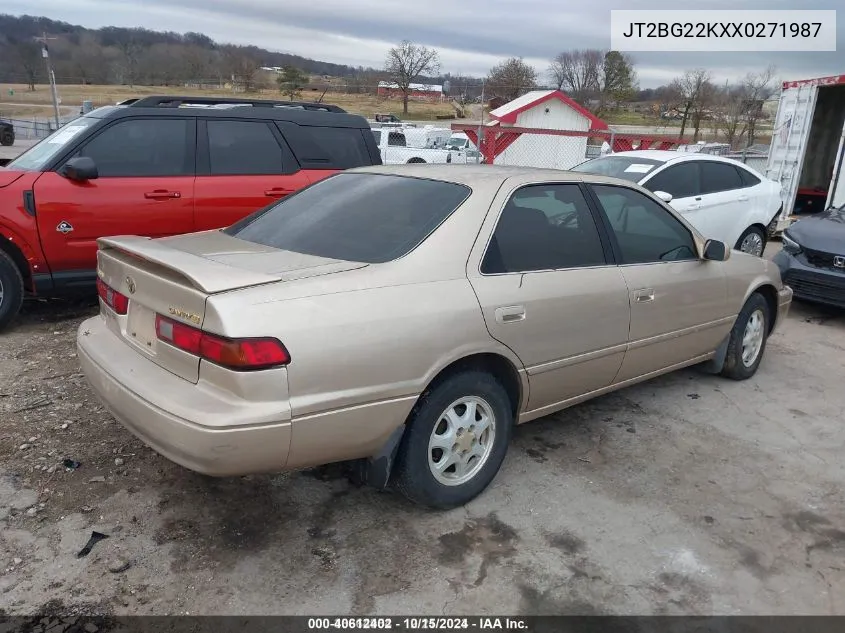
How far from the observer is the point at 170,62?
5506 centimetres

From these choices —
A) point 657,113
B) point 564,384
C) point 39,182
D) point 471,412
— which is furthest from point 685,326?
point 657,113

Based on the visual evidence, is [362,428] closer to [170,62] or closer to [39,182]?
[39,182]

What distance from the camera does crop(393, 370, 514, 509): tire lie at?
2793mm

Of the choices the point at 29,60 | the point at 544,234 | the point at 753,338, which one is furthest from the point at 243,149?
the point at 29,60

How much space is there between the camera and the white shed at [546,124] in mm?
26625

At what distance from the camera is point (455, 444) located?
298 cm

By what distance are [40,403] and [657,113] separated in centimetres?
4260

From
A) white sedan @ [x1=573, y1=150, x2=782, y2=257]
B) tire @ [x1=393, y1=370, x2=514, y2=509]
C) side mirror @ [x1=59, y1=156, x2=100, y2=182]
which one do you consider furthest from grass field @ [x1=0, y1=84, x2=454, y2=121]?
tire @ [x1=393, y1=370, x2=514, y2=509]

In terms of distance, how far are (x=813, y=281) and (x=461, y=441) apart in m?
5.49

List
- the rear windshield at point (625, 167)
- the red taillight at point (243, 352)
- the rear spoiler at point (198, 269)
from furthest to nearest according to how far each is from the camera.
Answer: the rear windshield at point (625, 167) → the rear spoiler at point (198, 269) → the red taillight at point (243, 352)

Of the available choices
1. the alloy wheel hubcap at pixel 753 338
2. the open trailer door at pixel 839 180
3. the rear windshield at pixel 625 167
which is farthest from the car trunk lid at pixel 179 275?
the open trailer door at pixel 839 180

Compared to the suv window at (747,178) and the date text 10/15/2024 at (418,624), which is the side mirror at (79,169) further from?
the suv window at (747,178)

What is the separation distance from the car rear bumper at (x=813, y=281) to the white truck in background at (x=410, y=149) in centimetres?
1172

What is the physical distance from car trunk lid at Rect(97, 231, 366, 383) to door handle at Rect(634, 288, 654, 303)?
177 cm
